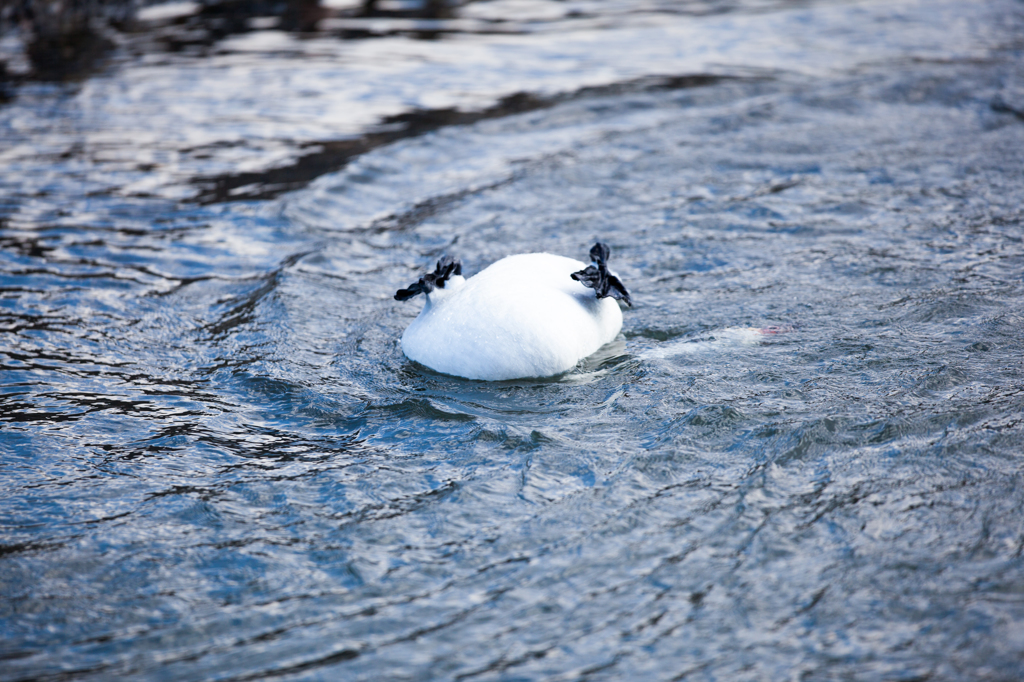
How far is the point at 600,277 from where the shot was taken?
5398mm

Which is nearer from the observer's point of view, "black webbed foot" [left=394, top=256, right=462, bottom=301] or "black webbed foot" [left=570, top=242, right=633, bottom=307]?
"black webbed foot" [left=570, top=242, right=633, bottom=307]

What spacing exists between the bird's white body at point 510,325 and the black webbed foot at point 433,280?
2.3 inches

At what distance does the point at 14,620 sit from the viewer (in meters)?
3.79

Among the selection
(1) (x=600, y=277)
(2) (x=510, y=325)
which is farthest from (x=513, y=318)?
(1) (x=600, y=277)

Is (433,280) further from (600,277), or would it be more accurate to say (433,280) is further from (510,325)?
(600,277)

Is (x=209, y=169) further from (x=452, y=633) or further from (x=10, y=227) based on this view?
(x=452, y=633)

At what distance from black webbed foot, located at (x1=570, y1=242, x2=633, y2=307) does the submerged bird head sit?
2.50ft

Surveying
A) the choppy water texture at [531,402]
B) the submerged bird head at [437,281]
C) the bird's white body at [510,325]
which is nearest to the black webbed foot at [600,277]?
the bird's white body at [510,325]

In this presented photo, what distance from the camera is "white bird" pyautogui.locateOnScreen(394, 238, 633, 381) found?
5234 millimetres

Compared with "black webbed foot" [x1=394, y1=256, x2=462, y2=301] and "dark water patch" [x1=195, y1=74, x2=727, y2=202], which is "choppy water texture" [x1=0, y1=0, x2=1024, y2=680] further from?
"black webbed foot" [x1=394, y1=256, x2=462, y2=301]

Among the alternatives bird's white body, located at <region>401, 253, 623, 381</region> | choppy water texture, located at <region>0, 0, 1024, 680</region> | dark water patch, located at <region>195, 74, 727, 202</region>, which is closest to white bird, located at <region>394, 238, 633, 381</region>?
bird's white body, located at <region>401, 253, 623, 381</region>

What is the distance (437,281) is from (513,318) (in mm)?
654

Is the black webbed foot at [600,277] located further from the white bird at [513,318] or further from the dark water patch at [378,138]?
the dark water patch at [378,138]

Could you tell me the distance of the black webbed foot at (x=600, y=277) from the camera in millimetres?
5391
